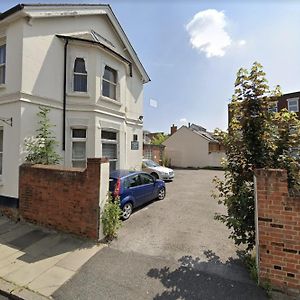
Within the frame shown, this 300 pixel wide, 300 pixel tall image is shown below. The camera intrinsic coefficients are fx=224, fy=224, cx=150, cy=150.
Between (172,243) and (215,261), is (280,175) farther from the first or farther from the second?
(172,243)

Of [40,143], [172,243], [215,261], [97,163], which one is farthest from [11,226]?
→ [215,261]

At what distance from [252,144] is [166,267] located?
2.89 meters

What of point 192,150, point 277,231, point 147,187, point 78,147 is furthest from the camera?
point 192,150

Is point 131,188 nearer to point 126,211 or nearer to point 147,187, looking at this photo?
point 126,211

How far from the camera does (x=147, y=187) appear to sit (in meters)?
8.21

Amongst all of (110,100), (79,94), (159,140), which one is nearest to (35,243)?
(79,94)

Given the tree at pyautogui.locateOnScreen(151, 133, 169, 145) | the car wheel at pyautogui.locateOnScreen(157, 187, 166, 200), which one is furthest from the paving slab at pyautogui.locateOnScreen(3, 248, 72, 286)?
the tree at pyautogui.locateOnScreen(151, 133, 169, 145)

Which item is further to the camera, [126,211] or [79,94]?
[79,94]

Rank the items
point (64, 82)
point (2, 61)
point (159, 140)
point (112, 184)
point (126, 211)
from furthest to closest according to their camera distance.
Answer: point (159, 140)
point (64, 82)
point (2, 61)
point (126, 211)
point (112, 184)

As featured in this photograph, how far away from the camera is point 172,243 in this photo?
531cm

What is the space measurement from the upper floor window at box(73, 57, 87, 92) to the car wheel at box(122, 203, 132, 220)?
193 inches

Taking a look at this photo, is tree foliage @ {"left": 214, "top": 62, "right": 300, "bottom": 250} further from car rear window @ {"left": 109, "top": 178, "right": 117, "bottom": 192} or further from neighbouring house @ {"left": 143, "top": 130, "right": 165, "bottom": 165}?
neighbouring house @ {"left": 143, "top": 130, "right": 165, "bottom": 165}

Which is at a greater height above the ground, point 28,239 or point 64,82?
point 64,82

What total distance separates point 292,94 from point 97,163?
2963 cm
